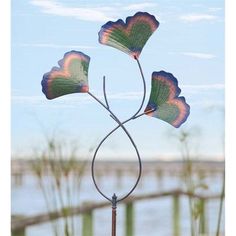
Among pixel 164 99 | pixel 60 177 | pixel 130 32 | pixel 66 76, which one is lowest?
pixel 60 177

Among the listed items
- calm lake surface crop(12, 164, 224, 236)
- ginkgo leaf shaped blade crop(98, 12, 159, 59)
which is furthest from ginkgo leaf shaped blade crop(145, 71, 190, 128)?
calm lake surface crop(12, 164, 224, 236)

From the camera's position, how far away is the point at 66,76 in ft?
9.22

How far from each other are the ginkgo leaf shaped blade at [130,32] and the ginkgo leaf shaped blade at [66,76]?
143 millimetres

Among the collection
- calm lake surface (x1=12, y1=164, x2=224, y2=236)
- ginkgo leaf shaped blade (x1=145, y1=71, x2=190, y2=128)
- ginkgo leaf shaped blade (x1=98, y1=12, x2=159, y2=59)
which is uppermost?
ginkgo leaf shaped blade (x1=98, y1=12, x2=159, y2=59)

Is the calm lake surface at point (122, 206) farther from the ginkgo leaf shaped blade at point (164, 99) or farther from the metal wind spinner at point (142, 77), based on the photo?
the ginkgo leaf shaped blade at point (164, 99)

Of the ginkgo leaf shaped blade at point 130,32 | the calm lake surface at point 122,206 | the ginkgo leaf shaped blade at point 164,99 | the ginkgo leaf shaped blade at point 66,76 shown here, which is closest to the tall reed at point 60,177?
the calm lake surface at point 122,206

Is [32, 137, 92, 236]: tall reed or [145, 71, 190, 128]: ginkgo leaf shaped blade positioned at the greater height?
[145, 71, 190, 128]: ginkgo leaf shaped blade

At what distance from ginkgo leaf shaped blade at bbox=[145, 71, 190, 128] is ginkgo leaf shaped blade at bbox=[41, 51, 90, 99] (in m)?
0.32

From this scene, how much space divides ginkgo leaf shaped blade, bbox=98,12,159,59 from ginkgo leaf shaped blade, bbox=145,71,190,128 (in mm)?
157

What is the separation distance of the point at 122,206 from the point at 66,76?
2.15 feet

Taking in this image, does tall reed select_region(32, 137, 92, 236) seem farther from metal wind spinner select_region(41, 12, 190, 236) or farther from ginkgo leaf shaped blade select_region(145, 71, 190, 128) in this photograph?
ginkgo leaf shaped blade select_region(145, 71, 190, 128)

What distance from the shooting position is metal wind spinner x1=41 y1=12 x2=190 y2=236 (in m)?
2.81

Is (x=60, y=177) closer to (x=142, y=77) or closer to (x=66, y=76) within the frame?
(x=66, y=76)

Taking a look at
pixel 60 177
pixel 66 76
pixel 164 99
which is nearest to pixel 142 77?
pixel 164 99
